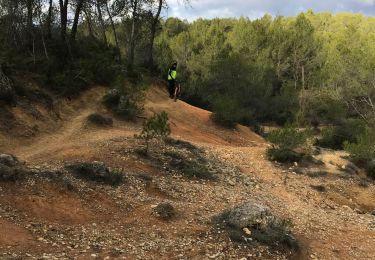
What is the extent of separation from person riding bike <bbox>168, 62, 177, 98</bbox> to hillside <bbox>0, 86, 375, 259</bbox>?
367 centimetres

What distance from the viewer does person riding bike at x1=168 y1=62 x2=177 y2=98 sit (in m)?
20.2

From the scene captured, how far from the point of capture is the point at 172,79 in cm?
2092

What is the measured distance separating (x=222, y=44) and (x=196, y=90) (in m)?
7.53

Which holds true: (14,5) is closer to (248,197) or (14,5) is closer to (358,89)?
(248,197)

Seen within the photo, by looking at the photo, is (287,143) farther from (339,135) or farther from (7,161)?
(339,135)

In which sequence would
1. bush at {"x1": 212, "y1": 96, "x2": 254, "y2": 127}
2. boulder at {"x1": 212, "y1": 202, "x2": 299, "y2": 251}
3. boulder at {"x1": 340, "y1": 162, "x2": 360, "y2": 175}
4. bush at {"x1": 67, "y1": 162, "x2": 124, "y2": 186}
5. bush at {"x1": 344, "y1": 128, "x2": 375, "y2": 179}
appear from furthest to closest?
1. bush at {"x1": 212, "y1": 96, "x2": 254, "y2": 127}
2. bush at {"x1": 344, "y1": 128, "x2": 375, "y2": 179}
3. boulder at {"x1": 340, "y1": 162, "x2": 360, "y2": 175}
4. bush at {"x1": 67, "y1": 162, "x2": 124, "y2": 186}
5. boulder at {"x1": 212, "y1": 202, "x2": 299, "y2": 251}

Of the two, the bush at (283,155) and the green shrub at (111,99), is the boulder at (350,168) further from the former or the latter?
the green shrub at (111,99)

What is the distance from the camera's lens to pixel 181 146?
47.7ft

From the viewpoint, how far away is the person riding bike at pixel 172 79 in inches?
796

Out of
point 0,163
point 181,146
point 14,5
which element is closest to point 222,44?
point 14,5

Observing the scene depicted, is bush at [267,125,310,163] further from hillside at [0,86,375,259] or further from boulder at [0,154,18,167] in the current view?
boulder at [0,154,18,167]

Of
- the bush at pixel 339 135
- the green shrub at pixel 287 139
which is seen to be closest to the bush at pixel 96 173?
the green shrub at pixel 287 139

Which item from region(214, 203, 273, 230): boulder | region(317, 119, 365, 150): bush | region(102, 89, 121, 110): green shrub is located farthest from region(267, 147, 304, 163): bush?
region(317, 119, 365, 150): bush

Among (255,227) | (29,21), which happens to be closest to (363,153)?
(255,227)
